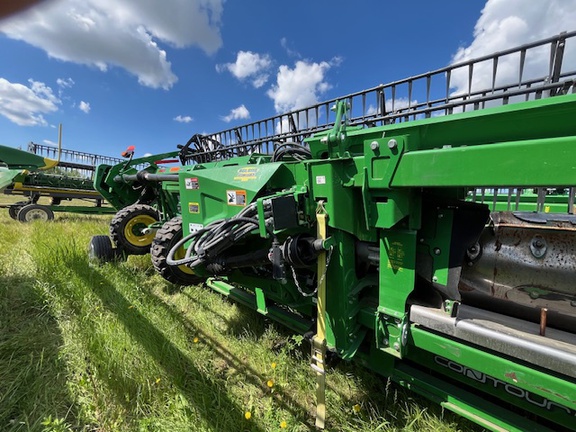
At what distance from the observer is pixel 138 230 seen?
4777 millimetres

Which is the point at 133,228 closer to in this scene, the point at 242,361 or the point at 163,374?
the point at 163,374

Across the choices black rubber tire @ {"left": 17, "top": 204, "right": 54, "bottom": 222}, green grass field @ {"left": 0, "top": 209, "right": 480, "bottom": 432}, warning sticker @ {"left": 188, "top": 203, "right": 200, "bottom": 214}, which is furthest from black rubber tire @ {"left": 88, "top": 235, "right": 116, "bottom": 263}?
black rubber tire @ {"left": 17, "top": 204, "right": 54, "bottom": 222}

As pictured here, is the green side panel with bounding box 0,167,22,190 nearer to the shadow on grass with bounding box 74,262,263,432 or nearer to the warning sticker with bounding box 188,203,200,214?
the shadow on grass with bounding box 74,262,263,432

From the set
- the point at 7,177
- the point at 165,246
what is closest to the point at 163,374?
the point at 165,246

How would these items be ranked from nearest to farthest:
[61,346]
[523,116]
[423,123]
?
[523,116], [423,123], [61,346]

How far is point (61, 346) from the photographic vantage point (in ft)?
8.16

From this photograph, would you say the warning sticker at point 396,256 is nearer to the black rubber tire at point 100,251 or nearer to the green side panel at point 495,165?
the green side panel at point 495,165

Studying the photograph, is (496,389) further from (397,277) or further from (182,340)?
(182,340)

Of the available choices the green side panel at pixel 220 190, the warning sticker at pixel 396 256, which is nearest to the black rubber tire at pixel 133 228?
the green side panel at pixel 220 190

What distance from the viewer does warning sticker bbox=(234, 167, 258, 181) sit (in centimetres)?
225

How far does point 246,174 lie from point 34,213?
405 inches

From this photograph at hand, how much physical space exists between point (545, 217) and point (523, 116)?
905 millimetres

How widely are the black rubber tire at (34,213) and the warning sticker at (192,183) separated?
30.3 feet

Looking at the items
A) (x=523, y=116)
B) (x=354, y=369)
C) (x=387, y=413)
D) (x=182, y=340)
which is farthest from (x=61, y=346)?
(x=523, y=116)
